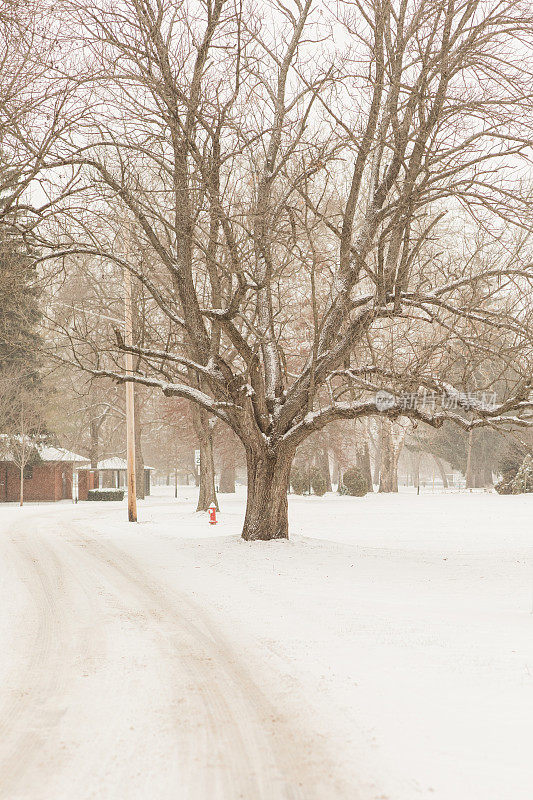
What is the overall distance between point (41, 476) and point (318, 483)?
17094 mm

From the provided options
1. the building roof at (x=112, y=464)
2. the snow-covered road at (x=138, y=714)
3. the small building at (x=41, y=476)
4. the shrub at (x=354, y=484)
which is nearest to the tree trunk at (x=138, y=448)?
the building roof at (x=112, y=464)

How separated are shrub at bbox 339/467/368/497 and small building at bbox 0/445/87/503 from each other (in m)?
16.4

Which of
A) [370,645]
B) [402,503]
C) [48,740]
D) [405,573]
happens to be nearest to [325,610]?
[370,645]

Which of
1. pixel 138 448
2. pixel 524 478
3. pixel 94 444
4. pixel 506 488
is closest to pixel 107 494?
pixel 138 448

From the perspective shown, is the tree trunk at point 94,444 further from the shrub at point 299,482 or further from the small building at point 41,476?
the shrub at point 299,482

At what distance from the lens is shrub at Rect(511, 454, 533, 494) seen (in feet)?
126

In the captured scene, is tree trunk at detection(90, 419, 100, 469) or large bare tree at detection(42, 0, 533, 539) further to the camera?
tree trunk at detection(90, 419, 100, 469)

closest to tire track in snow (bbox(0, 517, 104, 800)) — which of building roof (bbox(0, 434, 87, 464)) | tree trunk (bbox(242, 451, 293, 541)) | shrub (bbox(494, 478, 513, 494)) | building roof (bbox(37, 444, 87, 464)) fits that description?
tree trunk (bbox(242, 451, 293, 541))

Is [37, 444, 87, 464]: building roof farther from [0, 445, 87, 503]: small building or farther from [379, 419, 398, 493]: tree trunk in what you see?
[379, 419, 398, 493]: tree trunk

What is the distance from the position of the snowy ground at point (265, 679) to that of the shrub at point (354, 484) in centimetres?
2648

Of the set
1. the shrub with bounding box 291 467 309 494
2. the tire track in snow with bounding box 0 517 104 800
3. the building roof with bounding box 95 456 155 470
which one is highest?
the building roof with bounding box 95 456 155 470

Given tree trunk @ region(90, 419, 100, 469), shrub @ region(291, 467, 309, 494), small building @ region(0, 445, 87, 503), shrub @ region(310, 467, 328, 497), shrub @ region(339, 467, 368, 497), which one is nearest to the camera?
shrub @ region(339, 467, 368, 497)

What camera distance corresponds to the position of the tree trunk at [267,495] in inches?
563

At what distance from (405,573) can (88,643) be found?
630cm
